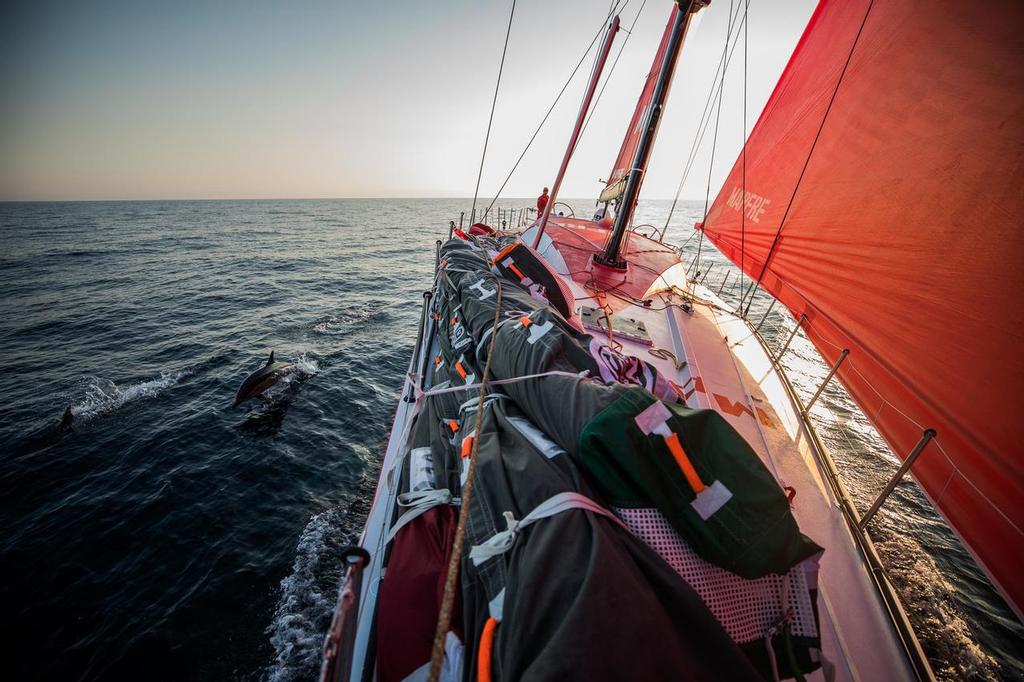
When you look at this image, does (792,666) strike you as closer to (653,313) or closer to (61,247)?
(653,313)

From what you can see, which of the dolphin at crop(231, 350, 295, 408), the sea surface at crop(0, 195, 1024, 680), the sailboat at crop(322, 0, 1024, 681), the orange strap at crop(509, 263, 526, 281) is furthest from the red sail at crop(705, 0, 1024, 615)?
the dolphin at crop(231, 350, 295, 408)

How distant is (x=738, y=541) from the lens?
1177 mm

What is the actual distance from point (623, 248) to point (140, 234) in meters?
50.9

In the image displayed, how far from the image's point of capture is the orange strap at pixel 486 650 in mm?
933

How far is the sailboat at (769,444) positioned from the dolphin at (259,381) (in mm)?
6216

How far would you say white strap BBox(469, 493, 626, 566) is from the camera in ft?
3.77

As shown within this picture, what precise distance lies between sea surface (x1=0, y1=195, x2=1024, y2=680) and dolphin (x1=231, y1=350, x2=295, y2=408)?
0.71 ft

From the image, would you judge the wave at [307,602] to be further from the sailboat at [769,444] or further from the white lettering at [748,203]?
the white lettering at [748,203]

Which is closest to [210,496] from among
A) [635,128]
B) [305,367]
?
[305,367]

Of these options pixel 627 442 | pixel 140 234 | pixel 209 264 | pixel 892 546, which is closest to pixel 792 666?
pixel 627 442

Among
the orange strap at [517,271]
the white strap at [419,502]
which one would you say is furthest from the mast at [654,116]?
the white strap at [419,502]

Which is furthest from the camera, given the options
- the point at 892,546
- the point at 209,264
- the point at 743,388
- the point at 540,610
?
the point at 209,264

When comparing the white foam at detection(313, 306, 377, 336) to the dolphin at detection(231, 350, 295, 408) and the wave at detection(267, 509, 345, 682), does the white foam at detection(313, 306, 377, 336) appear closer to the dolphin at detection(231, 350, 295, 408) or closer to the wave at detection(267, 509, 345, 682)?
the dolphin at detection(231, 350, 295, 408)

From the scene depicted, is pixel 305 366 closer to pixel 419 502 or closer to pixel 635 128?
pixel 419 502
